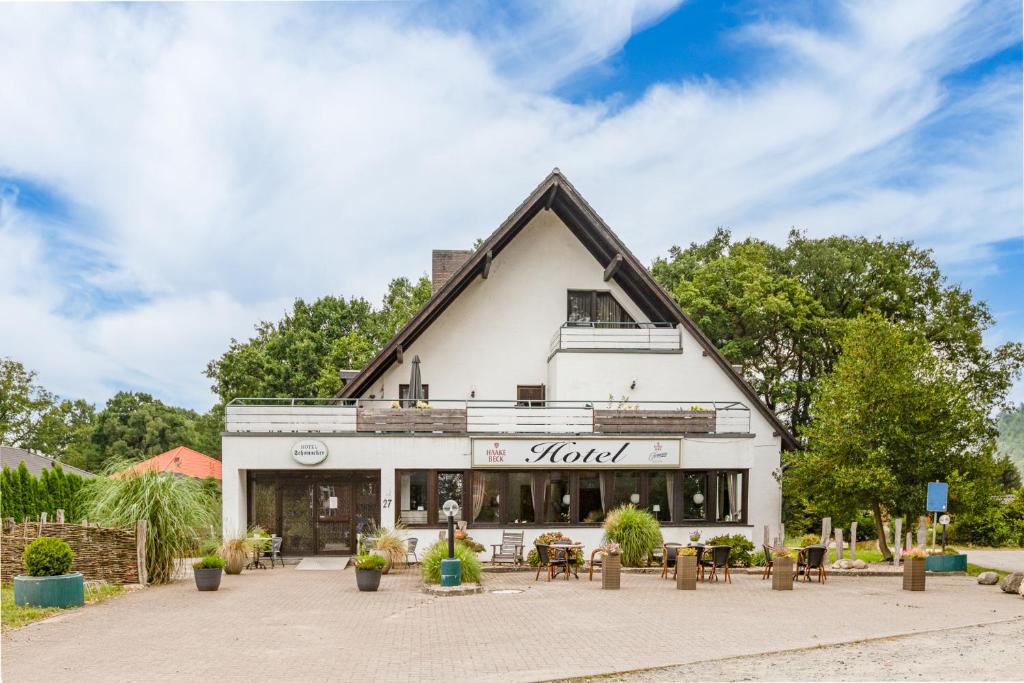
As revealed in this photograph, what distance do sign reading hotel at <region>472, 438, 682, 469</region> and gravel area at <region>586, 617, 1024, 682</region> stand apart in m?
12.2

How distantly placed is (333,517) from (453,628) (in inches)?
459

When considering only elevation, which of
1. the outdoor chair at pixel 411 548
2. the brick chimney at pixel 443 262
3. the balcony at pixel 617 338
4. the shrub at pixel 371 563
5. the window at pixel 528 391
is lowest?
the outdoor chair at pixel 411 548

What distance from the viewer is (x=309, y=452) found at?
78.2 feet

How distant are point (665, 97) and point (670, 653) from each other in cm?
1131

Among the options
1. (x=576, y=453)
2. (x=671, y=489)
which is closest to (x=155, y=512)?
(x=576, y=453)

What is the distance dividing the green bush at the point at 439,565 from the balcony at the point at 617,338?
29.7 feet

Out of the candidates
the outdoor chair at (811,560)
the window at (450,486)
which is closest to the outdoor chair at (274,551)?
the window at (450,486)

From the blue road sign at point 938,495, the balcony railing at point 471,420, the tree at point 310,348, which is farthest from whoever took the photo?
the tree at point 310,348

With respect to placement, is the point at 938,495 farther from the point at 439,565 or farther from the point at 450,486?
the point at 450,486

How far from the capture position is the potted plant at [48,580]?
15.8 m

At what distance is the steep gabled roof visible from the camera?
85.4ft

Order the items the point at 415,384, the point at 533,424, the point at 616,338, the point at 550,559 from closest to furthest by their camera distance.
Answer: the point at 550,559 < the point at 533,424 < the point at 415,384 < the point at 616,338

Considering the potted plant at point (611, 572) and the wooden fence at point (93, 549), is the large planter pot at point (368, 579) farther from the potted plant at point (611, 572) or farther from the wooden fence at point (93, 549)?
the wooden fence at point (93, 549)

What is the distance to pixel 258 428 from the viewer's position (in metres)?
24.1
